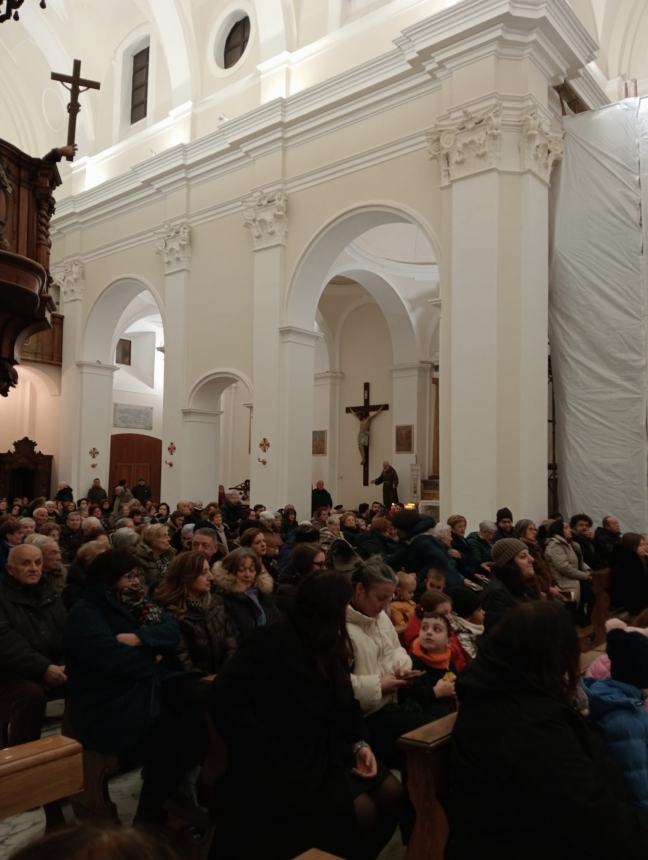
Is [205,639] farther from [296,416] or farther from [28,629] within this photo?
[296,416]

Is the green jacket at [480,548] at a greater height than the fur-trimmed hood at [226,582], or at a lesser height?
lesser

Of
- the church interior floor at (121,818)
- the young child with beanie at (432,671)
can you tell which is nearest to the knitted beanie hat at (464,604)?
the young child with beanie at (432,671)

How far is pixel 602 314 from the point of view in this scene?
1103cm

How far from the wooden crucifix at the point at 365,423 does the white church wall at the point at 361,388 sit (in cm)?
11

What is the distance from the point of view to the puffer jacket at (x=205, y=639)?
3.72 meters

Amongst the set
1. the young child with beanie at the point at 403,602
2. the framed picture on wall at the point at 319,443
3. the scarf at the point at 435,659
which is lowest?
the scarf at the point at 435,659

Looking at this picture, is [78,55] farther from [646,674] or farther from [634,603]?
[646,674]

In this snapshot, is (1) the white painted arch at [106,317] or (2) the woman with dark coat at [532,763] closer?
(2) the woman with dark coat at [532,763]

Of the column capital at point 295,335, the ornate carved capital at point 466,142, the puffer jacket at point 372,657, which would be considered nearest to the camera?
the puffer jacket at point 372,657

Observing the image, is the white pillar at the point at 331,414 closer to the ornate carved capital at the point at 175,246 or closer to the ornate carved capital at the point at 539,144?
the ornate carved capital at the point at 175,246

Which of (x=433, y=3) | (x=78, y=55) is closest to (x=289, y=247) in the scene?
(x=433, y=3)

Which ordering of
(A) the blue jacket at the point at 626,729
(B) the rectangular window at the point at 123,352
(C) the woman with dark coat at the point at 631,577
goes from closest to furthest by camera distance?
(A) the blue jacket at the point at 626,729 < (C) the woman with dark coat at the point at 631,577 < (B) the rectangular window at the point at 123,352

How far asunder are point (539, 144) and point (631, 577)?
613 centimetres

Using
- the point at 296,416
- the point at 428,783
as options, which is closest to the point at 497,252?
the point at 296,416
